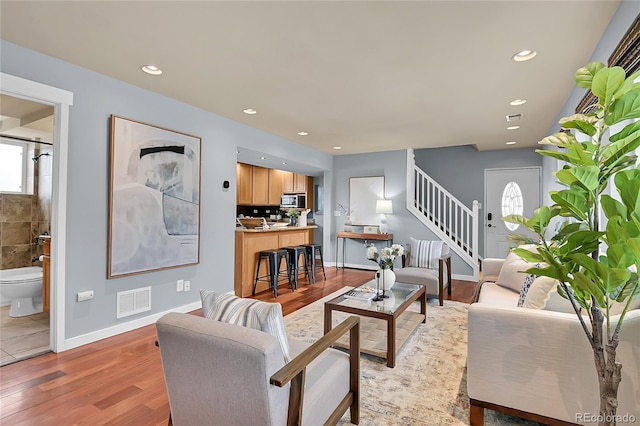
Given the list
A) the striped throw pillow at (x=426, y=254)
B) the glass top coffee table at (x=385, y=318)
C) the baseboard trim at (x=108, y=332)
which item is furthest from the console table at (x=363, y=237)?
the baseboard trim at (x=108, y=332)

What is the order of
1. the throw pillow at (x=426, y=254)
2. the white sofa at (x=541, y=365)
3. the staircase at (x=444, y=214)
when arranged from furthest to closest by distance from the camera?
the staircase at (x=444, y=214)
the throw pillow at (x=426, y=254)
the white sofa at (x=541, y=365)

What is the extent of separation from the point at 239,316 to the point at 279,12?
1798mm

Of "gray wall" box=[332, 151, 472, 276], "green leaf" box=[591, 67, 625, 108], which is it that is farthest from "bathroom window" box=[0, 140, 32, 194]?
"green leaf" box=[591, 67, 625, 108]

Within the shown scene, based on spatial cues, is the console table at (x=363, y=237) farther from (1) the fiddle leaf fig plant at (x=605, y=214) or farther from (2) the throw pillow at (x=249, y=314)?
(2) the throw pillow at (x=249, y=314)

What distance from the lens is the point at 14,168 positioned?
4.66m

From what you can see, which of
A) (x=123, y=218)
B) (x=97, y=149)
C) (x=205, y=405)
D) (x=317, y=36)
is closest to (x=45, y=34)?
(x=97, y=149)

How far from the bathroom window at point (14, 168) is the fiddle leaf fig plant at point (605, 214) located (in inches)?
251

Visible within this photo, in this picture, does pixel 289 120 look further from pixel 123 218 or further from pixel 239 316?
pixel 239 316

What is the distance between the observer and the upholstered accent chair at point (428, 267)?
4.03 metres

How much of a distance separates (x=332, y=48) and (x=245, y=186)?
225 inches

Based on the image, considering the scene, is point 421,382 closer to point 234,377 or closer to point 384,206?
point 234,377

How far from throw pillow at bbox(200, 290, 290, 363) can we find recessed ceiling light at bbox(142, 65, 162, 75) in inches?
88.2

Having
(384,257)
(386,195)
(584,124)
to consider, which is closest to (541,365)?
(584,124)

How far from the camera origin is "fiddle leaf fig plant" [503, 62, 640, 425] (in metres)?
1.13
